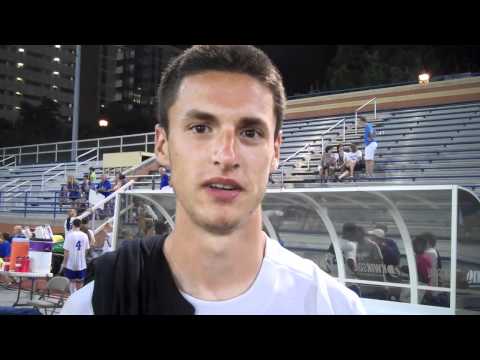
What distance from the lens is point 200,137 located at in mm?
1590

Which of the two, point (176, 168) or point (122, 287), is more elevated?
point (176, 168)

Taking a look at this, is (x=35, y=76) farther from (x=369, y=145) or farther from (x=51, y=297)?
(x=369, y=145)

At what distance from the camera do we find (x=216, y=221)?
1629 millimetres

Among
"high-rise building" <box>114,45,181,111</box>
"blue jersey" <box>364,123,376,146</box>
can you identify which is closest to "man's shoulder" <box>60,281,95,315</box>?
"high-rise building" <box>114,45,181,111</box>

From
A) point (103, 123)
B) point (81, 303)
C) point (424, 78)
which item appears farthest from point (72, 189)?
point (424, 78)

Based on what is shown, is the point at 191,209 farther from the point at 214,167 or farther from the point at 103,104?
the point at 103,104

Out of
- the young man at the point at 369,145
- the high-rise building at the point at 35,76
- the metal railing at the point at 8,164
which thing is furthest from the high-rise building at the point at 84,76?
the young man at the point at 369,145

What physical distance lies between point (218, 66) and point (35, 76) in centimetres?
233

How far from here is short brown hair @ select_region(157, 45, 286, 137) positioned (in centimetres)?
160

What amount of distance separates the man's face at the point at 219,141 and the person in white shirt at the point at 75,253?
5.43 feet

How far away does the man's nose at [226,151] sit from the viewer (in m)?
1.57

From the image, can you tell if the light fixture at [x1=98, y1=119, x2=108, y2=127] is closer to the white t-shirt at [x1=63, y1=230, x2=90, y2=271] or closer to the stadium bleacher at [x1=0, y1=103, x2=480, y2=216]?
the stadium bleacher at [x1=0, y1=103, x2=480, y2=216]

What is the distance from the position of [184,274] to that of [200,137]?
518 millimetres
